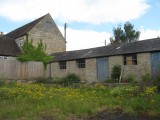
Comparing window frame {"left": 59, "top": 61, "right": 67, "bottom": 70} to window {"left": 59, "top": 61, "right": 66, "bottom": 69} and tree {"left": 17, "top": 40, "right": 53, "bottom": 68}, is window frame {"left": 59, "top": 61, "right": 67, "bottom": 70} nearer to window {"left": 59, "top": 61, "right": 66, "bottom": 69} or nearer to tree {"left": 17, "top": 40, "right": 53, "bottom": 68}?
window {"left": 59, "top": 61, "right": 66, "bottom": 69}

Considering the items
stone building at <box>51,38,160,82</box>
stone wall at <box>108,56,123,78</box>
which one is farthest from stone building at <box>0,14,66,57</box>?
stone wall at <box>108,56,123,78</box>

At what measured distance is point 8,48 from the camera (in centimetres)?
3428

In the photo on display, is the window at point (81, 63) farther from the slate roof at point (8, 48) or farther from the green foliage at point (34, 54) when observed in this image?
the slate roof at point (8, 48)

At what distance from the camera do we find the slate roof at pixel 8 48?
32816mm

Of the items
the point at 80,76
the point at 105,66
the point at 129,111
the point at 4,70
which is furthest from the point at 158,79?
the point at 4,70

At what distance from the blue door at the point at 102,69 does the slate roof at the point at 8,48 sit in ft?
45.6

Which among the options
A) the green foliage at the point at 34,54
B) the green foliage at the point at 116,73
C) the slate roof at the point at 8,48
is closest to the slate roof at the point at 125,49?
the green foliage at the point at 116,73

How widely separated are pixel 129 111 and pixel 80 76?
61.6ft

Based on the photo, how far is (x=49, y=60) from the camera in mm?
31297

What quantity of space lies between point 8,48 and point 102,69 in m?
15.8

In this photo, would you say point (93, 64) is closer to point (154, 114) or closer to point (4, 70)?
point (4, 70)

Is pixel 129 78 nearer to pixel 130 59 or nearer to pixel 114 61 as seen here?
pixel 130 59

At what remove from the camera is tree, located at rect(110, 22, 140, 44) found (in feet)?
178

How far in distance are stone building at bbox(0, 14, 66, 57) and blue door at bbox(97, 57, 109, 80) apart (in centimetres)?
1387
